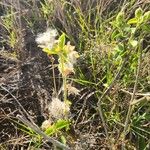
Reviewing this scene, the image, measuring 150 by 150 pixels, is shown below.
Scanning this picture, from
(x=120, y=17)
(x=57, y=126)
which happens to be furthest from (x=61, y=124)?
(x=120, y=17)

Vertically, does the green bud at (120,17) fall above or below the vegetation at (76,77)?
above

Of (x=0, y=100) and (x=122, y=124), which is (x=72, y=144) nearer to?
(x=122, y=124)

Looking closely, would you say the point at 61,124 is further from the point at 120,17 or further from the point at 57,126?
the point at 120,17

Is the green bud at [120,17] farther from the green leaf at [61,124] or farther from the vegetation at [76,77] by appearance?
the green leaf at [61,124]

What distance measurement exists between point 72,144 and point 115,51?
1.19ft

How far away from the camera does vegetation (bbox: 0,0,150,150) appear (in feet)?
4.03

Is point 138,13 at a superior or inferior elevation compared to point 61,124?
superior

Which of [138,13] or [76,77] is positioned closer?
[138,13]

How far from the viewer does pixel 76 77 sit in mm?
1446

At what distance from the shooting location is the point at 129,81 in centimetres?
135

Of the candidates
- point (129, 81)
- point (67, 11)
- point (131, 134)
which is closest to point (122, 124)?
point (131, 134)

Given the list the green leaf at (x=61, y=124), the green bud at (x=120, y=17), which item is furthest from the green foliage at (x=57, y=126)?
the green bud at (x=120, y=17)

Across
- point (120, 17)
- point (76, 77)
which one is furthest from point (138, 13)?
point (76, 77)

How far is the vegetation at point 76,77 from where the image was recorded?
1229 millimetres
